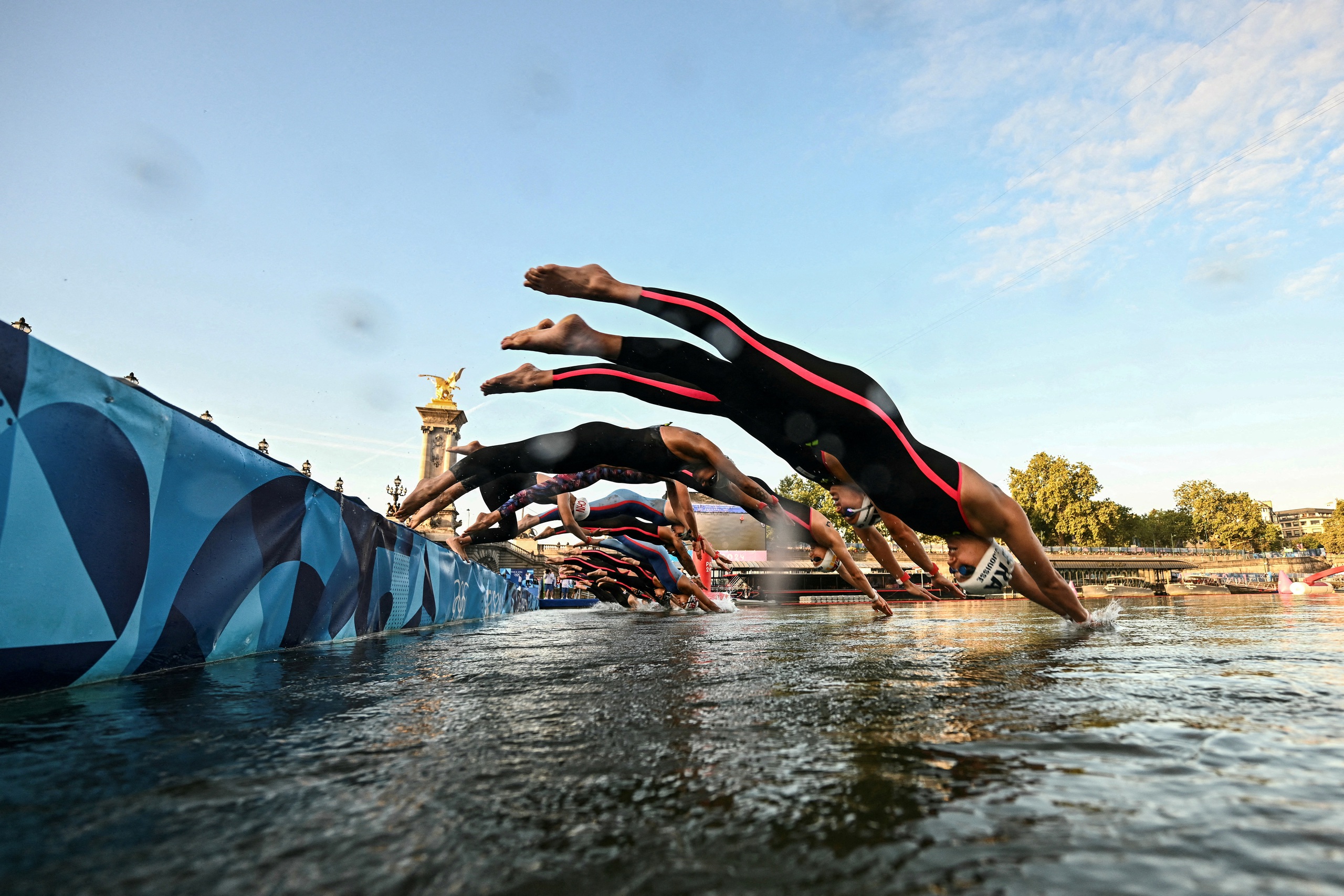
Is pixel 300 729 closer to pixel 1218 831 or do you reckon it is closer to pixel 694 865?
pixel 694 865

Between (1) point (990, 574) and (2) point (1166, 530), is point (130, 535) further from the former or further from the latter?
(2) point (1166, 530)

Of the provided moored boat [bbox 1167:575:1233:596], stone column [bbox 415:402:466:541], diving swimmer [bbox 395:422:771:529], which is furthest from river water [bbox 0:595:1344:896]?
moored boat [bbox 1167:575:1233:596]

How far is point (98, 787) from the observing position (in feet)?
4.44

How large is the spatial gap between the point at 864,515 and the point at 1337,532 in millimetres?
94196

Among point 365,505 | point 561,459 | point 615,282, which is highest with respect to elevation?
point 615,282

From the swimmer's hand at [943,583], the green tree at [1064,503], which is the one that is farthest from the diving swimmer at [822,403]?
the green tree at [1064,503]

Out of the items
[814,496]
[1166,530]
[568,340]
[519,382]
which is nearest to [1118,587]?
[814,496]

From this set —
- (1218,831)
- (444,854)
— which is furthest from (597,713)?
(1218,831)

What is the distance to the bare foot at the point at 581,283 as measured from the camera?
450 cm

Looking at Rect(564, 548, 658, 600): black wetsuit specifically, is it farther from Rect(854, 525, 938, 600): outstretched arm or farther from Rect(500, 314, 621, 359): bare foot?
Rect(500, 314, 621, 359): bare foot

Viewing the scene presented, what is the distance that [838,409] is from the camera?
191 inches

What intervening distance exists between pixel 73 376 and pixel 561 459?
5410 mm

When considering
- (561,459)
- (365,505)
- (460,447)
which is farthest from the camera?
(460,447)

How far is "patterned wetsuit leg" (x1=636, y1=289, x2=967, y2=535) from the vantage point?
4.55m
